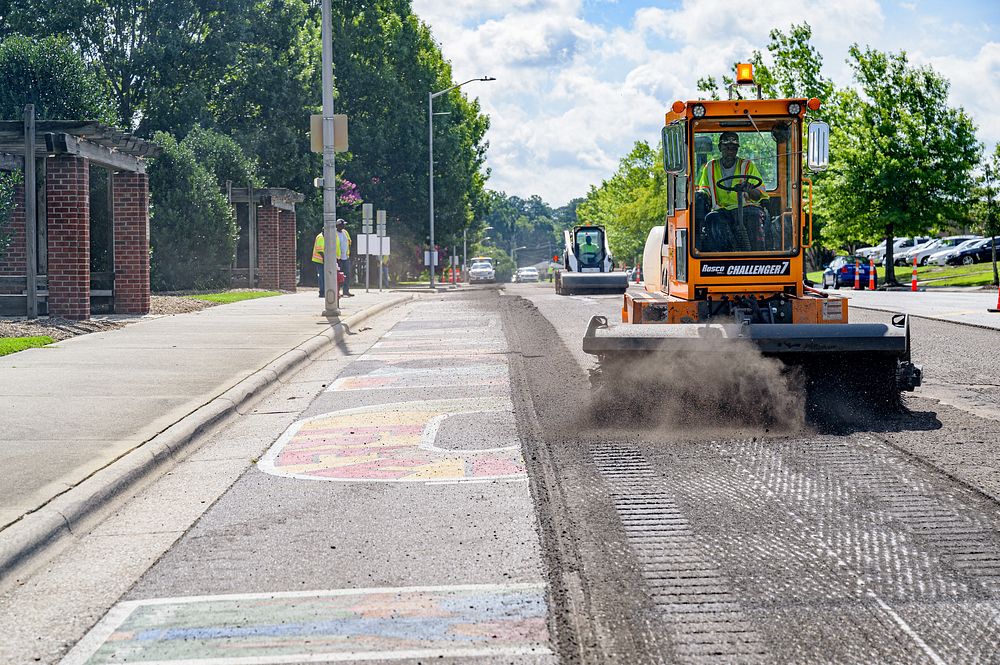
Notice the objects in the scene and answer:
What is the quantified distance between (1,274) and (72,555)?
48.5 feet

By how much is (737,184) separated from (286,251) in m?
27.0

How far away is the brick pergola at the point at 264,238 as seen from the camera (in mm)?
33156

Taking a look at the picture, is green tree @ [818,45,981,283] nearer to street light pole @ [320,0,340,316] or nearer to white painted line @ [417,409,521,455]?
street light pole @ [320,0,340,316]

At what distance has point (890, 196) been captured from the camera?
46.9 m

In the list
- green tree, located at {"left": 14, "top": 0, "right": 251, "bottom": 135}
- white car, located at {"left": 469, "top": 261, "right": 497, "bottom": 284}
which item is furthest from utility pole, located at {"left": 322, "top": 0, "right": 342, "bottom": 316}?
A: white car, located at {"left": 469, "top": 261, "right": 497, "bottom": 284}

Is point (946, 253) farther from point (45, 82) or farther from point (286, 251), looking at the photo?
point (45, 82)

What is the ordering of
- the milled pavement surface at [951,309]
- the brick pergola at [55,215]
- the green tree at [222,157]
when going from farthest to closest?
the green tree at [222,157], the milled pavement surface at [951,309], the brick pergola at [55,215]

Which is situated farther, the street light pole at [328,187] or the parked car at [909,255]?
the parked car at [909,255]

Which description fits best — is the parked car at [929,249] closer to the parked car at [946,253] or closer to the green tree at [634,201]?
the parked car at [946,253]

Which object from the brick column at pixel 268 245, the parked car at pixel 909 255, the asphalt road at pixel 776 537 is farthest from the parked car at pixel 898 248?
the asphalt road at pixel 776 537

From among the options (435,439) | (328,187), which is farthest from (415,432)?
(328,187)

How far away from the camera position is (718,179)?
10562mm

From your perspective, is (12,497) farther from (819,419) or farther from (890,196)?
(890,196)

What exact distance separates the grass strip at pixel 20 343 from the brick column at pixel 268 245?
1910cm
